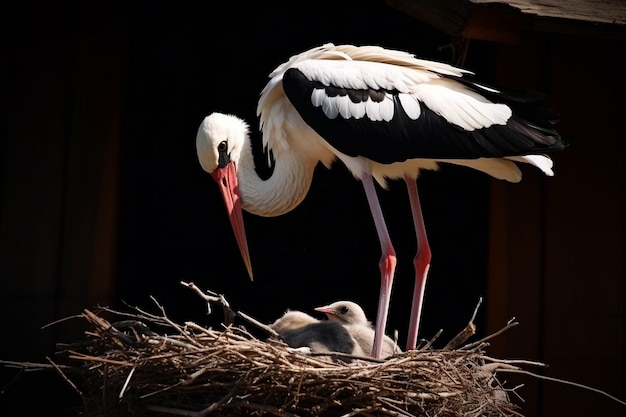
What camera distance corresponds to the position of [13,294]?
18.1ft

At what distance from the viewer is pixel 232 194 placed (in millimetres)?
5180

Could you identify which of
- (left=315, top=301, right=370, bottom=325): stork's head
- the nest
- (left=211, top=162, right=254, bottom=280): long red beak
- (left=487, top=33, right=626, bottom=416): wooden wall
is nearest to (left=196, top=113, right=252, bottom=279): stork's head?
(left=211, top=162, right=254, bottom=280): long red beak

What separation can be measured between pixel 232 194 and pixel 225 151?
0.63ft

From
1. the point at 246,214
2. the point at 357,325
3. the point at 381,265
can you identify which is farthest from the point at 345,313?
the point at 246,214

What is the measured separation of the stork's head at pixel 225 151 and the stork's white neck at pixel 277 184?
37 mm

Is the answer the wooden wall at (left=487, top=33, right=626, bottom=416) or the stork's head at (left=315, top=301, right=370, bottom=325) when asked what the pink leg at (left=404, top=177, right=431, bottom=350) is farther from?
→ the wooden wall at (left=487, top=33, right=626, bottom=416)

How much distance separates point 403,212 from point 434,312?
566 millimetres

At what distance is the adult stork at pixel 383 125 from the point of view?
469cm

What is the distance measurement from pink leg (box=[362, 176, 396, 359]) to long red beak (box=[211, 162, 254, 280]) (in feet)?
1.94

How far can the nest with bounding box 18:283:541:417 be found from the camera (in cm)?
409

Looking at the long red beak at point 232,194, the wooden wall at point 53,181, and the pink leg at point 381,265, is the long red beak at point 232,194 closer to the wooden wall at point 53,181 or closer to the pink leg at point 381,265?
the pink leg at point 381,265

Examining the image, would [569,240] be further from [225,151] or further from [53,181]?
[53,181]

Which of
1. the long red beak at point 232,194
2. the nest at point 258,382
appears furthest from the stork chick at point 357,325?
the nest at point 258,382

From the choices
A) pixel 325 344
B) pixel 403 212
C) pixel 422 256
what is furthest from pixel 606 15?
pixel 403 212
